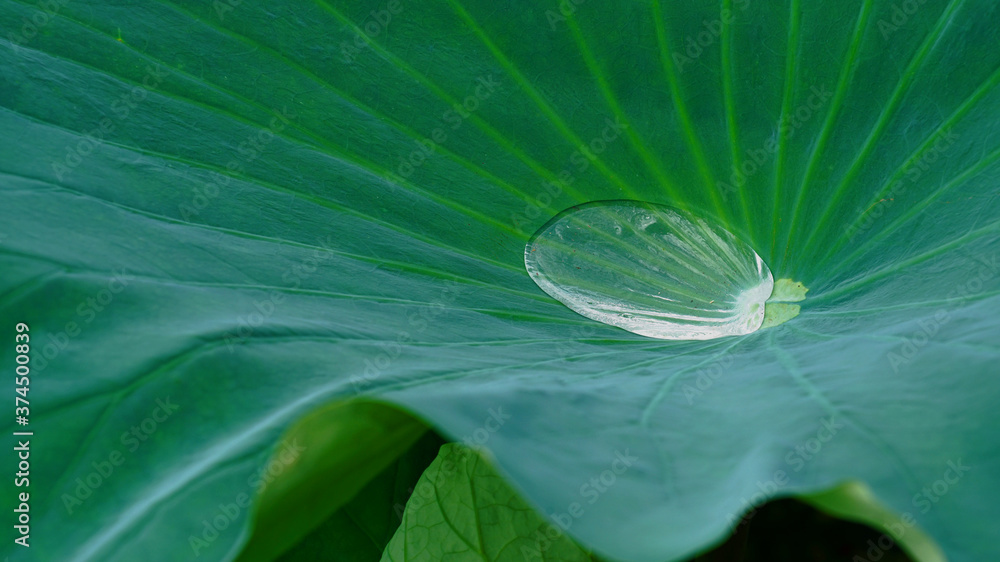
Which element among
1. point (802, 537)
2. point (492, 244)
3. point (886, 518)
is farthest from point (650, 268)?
point (886, 518)

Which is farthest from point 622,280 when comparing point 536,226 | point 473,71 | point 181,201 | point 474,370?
point 181,201

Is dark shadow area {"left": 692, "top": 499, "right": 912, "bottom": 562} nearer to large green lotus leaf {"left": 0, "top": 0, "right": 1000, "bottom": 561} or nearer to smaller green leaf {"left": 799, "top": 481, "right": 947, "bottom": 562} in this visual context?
large green lotus leaf {"left": 0, "top": 0, "right": 1000, "bottom": 561}

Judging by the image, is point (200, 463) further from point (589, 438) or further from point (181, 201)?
point (181, 201)

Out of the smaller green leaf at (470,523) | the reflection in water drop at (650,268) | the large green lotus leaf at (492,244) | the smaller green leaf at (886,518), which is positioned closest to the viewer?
the smaller green leaf at (886,518)

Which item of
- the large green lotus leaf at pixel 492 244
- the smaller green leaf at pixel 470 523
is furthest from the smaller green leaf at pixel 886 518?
the smaller green leaf at pixel 470 523

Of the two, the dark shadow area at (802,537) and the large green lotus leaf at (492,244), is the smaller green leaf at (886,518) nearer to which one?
the large green lotus leaf at (492,244)

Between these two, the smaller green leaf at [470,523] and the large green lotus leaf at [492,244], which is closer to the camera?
the large green lotus leaf at [492,244]

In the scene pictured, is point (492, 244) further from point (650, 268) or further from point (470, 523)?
point (470, 523)
